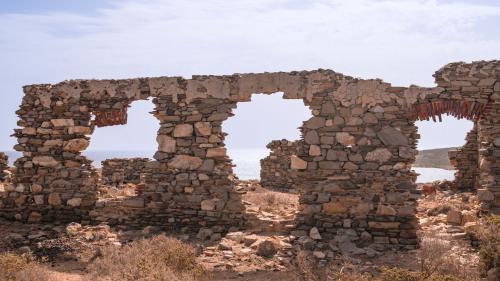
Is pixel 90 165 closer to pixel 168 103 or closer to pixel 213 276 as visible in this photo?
pixel 168 103

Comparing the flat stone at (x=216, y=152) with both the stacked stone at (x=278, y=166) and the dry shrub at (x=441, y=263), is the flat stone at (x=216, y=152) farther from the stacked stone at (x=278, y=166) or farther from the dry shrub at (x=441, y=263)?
the stacked stone at (x=278, y=166)

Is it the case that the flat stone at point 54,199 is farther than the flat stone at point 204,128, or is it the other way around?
the flat stone at point 54,199

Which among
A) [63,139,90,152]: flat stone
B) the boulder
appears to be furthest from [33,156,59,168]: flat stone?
the boulder

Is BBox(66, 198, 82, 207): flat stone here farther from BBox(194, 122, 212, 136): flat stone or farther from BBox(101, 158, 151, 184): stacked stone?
BBox(101, 158, 151, 184): stacked stone

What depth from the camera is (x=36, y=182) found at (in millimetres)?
10062

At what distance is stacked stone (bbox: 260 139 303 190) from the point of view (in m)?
16.7

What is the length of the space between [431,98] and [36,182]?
7868mm

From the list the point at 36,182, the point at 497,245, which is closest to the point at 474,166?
the point at 497,245

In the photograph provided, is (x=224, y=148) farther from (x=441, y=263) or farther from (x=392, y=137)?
(x=441, y=263)

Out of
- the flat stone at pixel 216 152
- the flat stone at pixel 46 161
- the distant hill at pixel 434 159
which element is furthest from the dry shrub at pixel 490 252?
the distant hill at pixel 434 159

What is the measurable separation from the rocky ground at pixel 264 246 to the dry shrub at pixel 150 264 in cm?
49

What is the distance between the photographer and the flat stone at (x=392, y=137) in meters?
8.72

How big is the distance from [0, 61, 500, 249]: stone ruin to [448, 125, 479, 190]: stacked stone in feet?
12.4

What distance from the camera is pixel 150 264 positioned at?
6113mm
